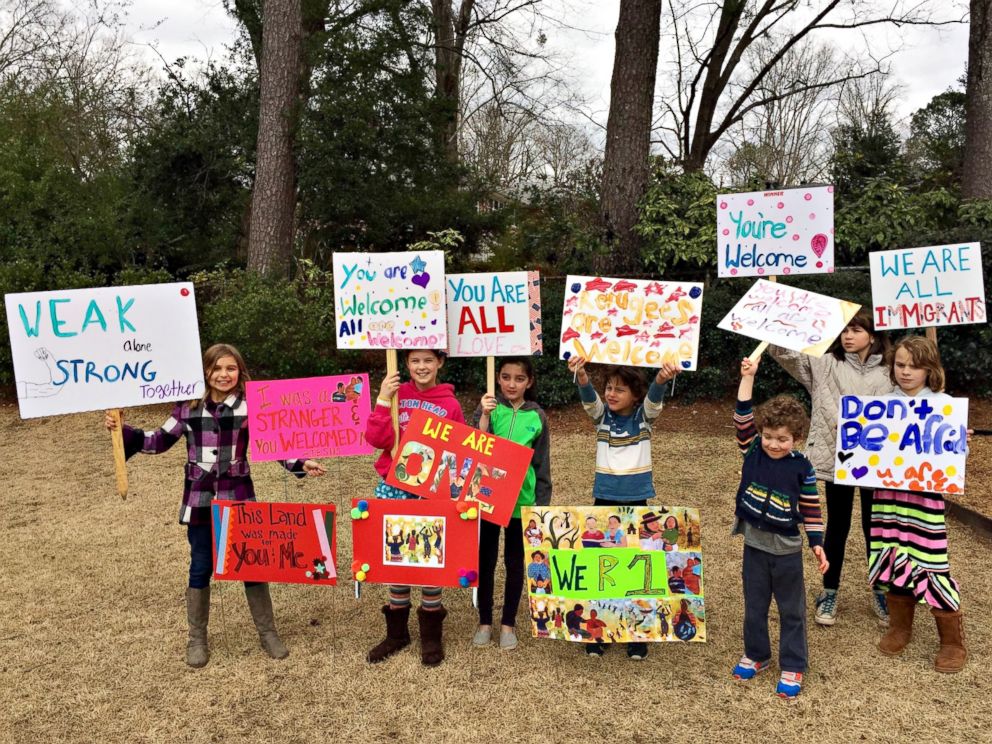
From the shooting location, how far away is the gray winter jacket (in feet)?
13.1

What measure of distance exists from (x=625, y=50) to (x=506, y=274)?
7277 mm

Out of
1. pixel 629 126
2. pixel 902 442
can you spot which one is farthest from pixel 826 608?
pixel 629 126

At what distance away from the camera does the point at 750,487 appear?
3.43m

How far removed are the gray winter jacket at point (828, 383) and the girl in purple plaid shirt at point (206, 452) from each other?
103 inches

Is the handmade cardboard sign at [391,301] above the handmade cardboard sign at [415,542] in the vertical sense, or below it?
above

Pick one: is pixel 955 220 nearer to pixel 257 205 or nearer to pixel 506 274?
pixel 506 274

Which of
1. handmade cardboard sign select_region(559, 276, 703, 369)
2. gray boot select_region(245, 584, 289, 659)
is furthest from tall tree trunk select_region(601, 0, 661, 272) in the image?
gray boot select_region(245, 584, 289, 659)

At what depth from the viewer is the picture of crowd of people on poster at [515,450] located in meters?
3.55

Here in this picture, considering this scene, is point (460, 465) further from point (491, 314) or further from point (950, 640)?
point (950, 640)

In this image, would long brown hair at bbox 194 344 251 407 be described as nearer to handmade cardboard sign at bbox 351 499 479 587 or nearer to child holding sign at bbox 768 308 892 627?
handmade cardboard sign at bbox 351 499 479 587

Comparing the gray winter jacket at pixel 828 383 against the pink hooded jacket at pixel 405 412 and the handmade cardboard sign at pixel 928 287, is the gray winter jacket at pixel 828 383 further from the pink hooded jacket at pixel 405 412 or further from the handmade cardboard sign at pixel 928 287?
the pink hooded jacket at pixel 405 412

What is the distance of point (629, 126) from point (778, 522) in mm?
7932

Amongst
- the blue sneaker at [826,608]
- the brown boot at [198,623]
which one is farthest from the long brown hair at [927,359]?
the brown boot at [198,623]

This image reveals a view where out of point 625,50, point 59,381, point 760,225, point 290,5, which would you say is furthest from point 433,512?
point 290,5
